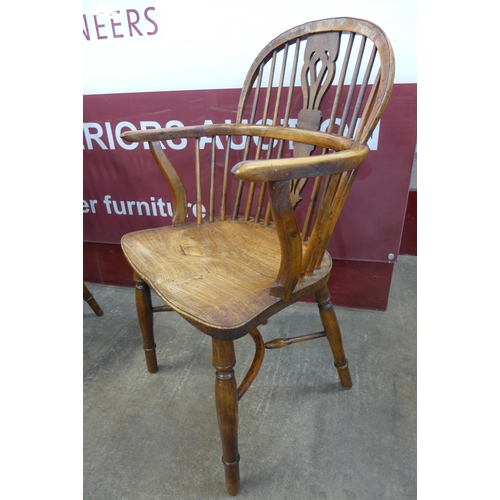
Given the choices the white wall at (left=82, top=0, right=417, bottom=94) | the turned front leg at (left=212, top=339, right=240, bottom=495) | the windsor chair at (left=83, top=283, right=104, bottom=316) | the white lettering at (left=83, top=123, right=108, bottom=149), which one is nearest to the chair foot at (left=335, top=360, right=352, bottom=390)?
the turned front leg at (left=212, top=339, right=240, bottom=495)

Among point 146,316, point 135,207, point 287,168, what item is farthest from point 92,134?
point 287,168

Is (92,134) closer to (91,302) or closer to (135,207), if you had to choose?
(135,207)

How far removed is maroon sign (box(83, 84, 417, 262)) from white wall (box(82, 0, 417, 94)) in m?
0.05

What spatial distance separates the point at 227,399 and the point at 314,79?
2.70 ft

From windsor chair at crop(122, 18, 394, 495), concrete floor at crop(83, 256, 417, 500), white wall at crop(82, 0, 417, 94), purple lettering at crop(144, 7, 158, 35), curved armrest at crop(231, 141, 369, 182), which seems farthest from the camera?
purple lettering at crop(144, 7, 158, 35)

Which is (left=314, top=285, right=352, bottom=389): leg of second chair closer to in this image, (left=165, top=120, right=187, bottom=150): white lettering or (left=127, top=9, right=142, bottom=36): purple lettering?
(left=165, top=120, right=187, bottom=150): white lettering

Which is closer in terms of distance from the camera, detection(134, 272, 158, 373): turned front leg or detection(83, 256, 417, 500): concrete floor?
detection(83, 256, 417, 500): concrete floor

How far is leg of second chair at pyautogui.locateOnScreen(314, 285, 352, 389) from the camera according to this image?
1.00 meters

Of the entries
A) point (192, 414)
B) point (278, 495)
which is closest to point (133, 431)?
point (192, 414)

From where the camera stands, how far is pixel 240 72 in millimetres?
1208

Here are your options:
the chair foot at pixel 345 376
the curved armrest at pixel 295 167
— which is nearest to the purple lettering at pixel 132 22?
the curved armrest at pixel 295 167

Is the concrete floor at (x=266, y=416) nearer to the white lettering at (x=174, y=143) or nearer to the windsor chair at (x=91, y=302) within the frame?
the windsor chair at (x=91, y=302)

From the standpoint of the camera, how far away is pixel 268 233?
3.48ft

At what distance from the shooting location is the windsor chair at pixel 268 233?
26.6 inches
